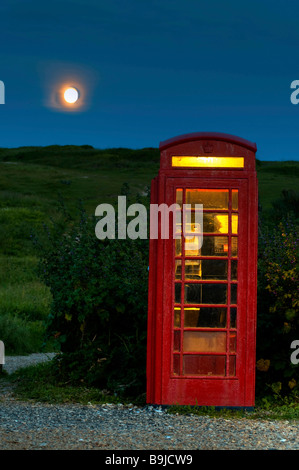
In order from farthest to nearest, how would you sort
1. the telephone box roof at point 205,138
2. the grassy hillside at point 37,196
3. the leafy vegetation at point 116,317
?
the grassy hillside at point 37,196, the leafy vegetation at point 116,317, the telephone box roof at point 205,138

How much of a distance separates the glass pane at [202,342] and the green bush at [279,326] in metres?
0.84

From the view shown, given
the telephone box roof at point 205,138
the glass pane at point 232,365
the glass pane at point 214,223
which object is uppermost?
the telephone box roof at point 205,138

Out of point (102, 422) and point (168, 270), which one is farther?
point (168, 270)

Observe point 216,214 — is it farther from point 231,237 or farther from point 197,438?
point 197,438

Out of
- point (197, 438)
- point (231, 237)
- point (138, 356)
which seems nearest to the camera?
point (197, 438)

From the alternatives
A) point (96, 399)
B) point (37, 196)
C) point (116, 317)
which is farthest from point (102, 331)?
point (37, 196)

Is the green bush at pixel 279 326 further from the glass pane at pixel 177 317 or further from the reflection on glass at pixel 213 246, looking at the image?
the glass pane at pixel 177 317

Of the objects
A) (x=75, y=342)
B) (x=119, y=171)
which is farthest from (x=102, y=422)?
(x=119, y=171)

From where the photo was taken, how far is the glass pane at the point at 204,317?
6.81 m

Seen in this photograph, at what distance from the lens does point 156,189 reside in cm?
670

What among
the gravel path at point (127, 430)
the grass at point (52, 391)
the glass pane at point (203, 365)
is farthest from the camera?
the grass at point (52, 391)

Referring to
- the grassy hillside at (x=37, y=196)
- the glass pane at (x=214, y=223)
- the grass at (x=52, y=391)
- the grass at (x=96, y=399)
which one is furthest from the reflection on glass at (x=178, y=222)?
the grassy hillside at (x=37, y=196)

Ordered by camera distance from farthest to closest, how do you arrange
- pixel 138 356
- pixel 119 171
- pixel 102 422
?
pixel 119 171
pixel 138 356
pixel 102 422
